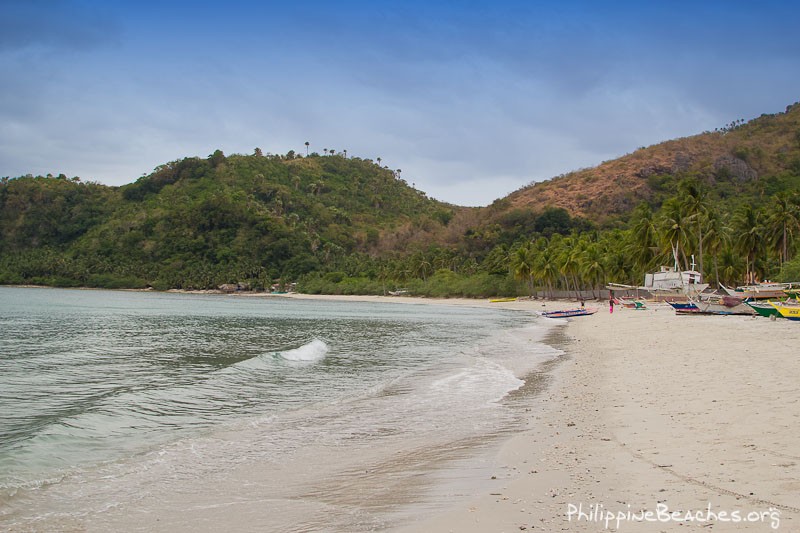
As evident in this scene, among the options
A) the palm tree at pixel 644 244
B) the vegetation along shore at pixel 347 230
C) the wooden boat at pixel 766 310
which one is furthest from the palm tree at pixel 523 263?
the wooden boat at pixel 766 310

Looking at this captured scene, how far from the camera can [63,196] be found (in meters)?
187

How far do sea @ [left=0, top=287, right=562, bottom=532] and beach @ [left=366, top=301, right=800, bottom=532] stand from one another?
0.64m

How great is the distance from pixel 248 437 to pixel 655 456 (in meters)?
6.67

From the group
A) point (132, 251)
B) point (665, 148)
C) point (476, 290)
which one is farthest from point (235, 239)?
point (665, 148)

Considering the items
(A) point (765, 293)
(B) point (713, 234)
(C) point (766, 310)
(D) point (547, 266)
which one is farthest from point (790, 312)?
(D) point (547, 266)

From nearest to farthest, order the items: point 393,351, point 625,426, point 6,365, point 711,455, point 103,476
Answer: point 711,455, point 103,476, point 625,426, point 6,365, point 393,351

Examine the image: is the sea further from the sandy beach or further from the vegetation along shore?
the vegetation along shore

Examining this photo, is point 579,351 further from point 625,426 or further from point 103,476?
point 103,476

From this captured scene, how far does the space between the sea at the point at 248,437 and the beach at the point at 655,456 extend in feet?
2.10

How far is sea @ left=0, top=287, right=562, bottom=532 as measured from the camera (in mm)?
6832

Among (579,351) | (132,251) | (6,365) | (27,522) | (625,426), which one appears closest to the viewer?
(27,522)

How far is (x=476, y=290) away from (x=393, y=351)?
84.3m

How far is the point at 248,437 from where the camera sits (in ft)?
34.9

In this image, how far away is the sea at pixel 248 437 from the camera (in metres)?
6.83
